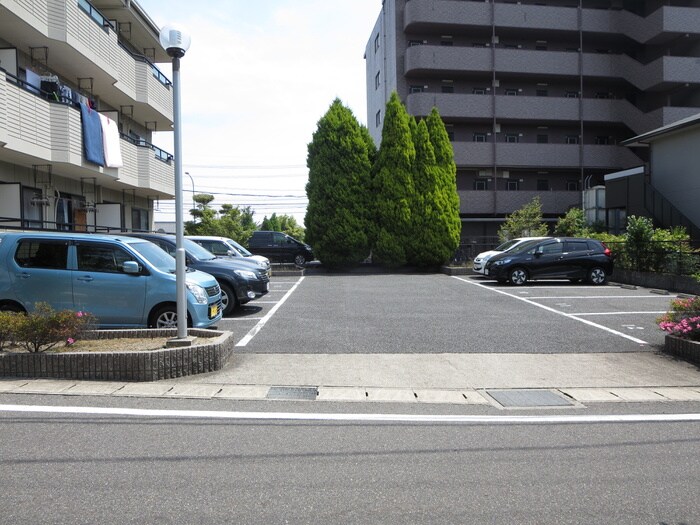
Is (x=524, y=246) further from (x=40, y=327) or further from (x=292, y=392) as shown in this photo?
(x=40, y=327)

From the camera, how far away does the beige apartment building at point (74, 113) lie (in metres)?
12.3

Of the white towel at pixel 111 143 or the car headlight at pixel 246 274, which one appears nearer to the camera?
the car headlight at pixel 246 274

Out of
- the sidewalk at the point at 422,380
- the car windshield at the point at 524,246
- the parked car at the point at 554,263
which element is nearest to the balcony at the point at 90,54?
the sidewalk at the point at 422,380

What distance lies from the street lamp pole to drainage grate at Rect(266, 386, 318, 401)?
1.60m

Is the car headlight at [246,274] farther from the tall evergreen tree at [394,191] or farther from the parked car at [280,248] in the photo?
the parked car at [280,248]

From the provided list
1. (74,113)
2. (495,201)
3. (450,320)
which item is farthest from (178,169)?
(495,201)

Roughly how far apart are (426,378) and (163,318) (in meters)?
4.19

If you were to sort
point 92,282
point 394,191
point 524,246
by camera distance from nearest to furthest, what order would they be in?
point 92,282, point 524,246, point 394,191

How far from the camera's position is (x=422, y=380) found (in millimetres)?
6637

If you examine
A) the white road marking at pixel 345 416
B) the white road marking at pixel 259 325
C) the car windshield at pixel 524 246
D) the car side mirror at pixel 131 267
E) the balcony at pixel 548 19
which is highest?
the balcony at pixel 548 19

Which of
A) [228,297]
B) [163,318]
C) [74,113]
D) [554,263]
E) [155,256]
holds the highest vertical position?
[74,113]

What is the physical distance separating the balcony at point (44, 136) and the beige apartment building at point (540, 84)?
20749 mm

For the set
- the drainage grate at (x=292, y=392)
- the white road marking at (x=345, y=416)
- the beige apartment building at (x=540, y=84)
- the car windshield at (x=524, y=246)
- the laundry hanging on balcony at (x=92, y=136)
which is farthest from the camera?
the beige apartment building at (x=540, y=84)

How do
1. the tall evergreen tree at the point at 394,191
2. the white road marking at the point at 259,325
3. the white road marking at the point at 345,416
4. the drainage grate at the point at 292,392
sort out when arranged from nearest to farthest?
the white road marking at the point at 345,416 < the drainage grate at the point at 292,392 < the white road marking at the point at 259,325 < the tall evergreen tree at the point at 394,191
